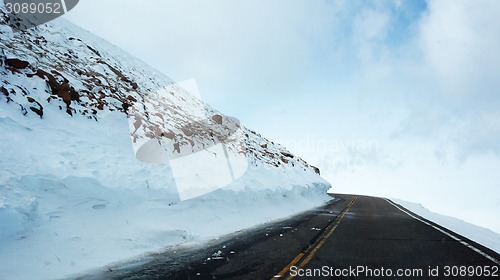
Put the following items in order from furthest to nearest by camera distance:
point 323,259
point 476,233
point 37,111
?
point 476,233, point 37,111, point 323,259

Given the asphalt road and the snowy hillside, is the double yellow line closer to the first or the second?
the asphalt road

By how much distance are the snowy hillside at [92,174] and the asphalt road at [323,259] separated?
156cm

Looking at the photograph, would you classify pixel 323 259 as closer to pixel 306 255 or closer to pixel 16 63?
pixel 306 255

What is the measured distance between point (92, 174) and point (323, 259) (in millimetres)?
7583

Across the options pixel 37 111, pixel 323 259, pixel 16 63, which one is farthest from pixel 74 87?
pixel 323 259

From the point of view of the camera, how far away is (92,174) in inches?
404

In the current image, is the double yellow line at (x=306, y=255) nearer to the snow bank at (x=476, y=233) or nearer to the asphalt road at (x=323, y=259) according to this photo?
the asphalt road at (x=323, y=259)

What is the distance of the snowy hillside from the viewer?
24.2 ft

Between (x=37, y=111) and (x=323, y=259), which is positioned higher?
(x=37, y=111)

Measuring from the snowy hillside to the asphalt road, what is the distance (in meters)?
1.56

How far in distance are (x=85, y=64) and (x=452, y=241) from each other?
2089 centimetres

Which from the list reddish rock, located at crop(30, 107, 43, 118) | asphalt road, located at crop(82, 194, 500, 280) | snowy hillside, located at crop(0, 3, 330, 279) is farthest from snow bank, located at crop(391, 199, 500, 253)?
reddish rock, located at crop(30, 107, 43, 118)

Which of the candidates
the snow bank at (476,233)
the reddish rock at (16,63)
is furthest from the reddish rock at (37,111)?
the snow bank at (476,233)

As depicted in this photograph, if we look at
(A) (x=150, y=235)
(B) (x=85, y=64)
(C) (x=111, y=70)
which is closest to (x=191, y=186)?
(A) (x=150, y=235)
